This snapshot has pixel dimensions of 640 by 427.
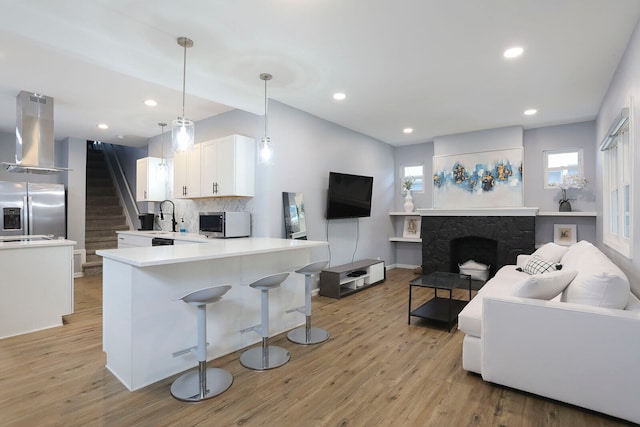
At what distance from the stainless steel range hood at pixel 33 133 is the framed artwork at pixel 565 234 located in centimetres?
755

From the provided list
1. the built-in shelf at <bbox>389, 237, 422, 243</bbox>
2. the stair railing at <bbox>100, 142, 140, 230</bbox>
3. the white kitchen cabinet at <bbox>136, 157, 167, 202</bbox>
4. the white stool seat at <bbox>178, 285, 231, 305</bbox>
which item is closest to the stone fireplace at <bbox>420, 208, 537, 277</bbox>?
the built-in shelf at <bbox>389, 237, 422, 243</bbox>

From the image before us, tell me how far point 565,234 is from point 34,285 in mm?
7420

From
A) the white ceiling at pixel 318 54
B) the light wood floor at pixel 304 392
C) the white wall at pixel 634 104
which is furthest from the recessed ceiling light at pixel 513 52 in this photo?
the light wood floor at pixel 304 392

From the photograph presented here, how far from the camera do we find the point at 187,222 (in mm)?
5758

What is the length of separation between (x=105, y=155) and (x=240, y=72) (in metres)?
7.49

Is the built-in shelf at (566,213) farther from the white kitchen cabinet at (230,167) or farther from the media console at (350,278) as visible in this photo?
the white kitchen cabinet at (230,167)

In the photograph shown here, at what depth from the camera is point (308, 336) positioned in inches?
127

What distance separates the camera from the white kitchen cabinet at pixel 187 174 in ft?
16.3

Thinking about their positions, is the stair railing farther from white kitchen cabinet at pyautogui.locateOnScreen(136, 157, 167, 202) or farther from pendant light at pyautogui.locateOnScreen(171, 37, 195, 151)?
pendant light at pyautogui.locateOnScreen(171, 37, 195, 151)

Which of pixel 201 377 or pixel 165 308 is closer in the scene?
pixel 201 377

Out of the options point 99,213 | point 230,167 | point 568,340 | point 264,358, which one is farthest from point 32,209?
point 568,340

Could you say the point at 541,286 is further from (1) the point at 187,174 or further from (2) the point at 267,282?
(1) the point at 187,174

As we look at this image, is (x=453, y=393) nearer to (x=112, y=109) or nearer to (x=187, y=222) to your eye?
(x=187, y=222)

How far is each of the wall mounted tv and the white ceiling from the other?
3.59 feet
